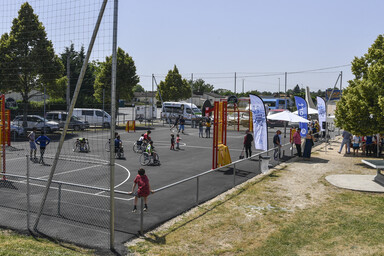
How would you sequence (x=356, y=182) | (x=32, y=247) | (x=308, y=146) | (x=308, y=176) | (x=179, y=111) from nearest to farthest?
(x=32, y=247) → (x=356, y=182) → (x=308, y=176) → (x=308, y=146) → (x=179, y=111)

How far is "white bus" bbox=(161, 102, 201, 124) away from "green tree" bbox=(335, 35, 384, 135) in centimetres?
2952

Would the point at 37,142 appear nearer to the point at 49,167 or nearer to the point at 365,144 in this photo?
the point at 49,167

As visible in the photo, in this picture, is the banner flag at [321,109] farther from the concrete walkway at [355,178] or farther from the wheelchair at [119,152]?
the wheelchair at [119,152]

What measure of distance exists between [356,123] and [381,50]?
15.3 ft

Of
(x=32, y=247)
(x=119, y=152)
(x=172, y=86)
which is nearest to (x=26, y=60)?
(x=119, y=152)

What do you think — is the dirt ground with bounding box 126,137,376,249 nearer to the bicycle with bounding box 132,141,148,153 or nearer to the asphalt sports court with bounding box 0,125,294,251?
the asphalt sports court with bounding box 0,125,294,251

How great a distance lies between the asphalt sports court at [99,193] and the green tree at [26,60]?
7.74 metres

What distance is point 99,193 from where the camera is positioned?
498 inches

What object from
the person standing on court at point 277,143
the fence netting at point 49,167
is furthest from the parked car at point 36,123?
the person standing on court at point 277,143

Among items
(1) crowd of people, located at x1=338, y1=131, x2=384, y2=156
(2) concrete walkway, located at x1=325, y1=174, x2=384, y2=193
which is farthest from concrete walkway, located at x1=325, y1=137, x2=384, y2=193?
(1) crowd of people, located at x1=338, y1=131, x2=384, y2=156

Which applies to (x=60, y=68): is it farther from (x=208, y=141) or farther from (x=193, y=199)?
(x=193, y=199)

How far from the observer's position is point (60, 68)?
33000 millimetres

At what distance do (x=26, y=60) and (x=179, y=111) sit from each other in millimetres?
25589

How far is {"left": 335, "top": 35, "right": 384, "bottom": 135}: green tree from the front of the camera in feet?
60.7
